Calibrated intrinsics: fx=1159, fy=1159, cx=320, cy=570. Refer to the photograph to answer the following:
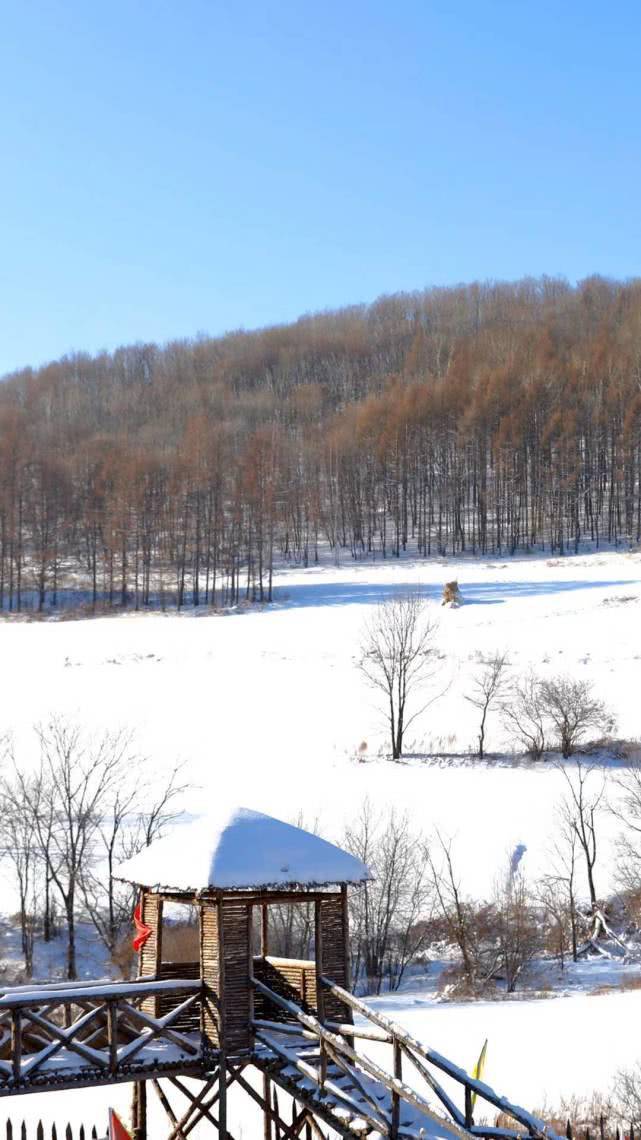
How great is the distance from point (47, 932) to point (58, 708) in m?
12.6

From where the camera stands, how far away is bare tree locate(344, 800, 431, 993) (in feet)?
81.0

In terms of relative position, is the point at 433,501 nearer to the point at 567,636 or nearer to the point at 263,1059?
the point at 567,636

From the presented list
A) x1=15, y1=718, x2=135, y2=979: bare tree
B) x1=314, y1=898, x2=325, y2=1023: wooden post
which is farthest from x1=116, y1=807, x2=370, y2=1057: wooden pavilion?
x1=15, y1=718, x2=135, y2=979: bare tree

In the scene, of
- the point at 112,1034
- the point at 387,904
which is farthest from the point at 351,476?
the point at 112,1034

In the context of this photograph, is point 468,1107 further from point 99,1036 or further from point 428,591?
point 428,591

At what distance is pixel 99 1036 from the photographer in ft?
38.5

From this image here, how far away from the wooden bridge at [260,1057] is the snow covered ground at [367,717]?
13.3ft

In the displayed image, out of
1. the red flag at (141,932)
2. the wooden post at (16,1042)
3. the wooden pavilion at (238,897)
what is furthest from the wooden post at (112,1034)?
the red flag at (141,932)

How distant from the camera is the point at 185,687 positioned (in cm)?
4059

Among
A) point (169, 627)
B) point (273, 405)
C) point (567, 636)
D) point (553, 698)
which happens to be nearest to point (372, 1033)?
point (553, 698)

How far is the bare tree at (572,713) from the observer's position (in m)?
33.0

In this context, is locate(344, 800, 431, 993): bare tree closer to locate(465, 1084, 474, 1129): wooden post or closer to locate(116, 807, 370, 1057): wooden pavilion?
locate(116, 807, 370, 1057): wooden pavilion

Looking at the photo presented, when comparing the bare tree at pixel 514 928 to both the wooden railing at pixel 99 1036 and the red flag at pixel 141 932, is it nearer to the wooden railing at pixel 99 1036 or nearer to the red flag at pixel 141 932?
the red flag at pixel 141 932

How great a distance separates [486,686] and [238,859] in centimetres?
2589
